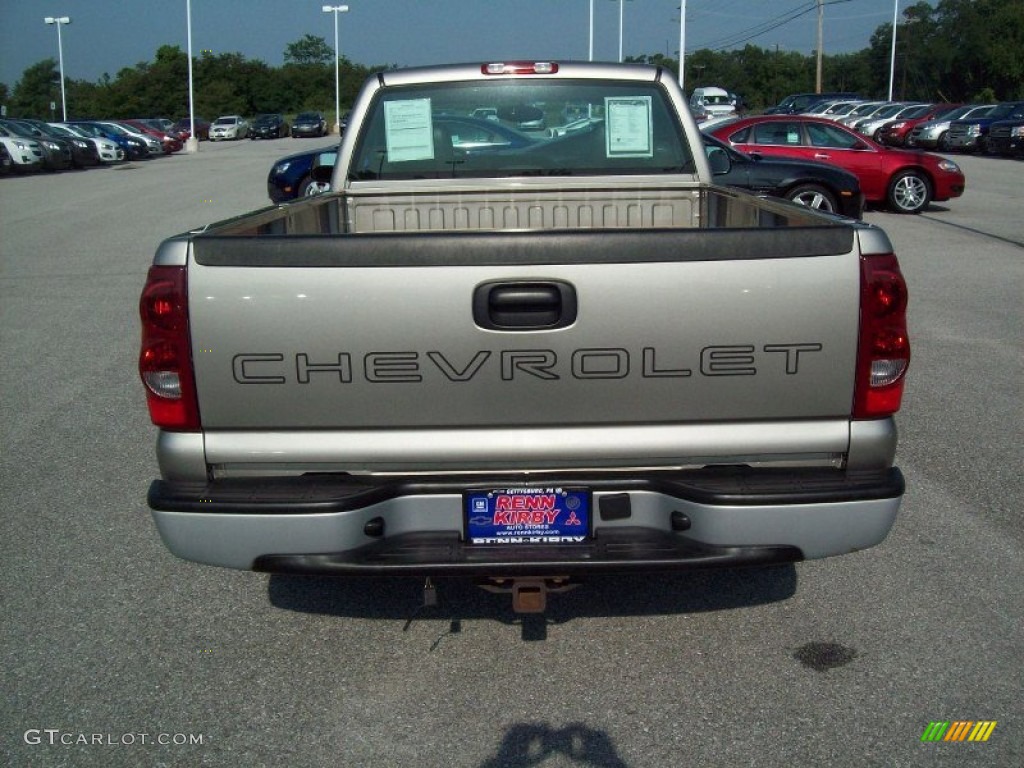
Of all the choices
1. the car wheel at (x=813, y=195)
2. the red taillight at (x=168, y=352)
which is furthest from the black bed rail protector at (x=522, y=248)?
the car wheel at (x=813, y=195)

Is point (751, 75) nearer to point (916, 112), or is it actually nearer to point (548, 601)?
point (916, 112)

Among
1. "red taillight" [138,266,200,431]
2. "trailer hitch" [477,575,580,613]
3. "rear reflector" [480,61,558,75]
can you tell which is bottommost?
"trailer hitch" [477,575,580,613]

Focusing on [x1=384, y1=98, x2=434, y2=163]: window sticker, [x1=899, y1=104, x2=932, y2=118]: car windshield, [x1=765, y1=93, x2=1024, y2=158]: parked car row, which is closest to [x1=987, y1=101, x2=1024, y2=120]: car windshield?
[x1=765, y1=93, x2=1024, y2=158]: parked car row

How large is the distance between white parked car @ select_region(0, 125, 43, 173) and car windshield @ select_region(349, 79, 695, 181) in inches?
1107

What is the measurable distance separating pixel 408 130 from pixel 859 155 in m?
14.0

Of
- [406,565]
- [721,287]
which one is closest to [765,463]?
Answer: [721,287]

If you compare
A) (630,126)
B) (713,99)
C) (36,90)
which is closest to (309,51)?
(36,90)

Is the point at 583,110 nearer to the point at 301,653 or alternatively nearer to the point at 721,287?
the point at 721,287

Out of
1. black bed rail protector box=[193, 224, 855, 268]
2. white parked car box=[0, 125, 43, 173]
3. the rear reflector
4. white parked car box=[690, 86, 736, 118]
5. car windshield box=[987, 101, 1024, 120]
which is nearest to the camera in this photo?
black bed rail protector box=[193, 224, 855, 268]

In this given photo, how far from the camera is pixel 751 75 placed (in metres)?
105

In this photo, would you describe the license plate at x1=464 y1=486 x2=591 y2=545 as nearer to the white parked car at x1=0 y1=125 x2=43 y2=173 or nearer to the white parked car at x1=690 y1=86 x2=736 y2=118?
the white parked car at x1=0 y1=125 x2=43 y2=173

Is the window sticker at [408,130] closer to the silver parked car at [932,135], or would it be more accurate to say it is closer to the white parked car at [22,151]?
the white parked car at [22,151]

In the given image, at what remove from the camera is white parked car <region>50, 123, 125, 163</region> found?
37.5 m

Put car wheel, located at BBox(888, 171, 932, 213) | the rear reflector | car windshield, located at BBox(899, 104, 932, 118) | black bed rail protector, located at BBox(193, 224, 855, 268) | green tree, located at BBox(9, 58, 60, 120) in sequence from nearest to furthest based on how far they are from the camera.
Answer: black bed rail protector, located at BBox(193, 224, 855, 268) → the rear reflector → car wheel, located at BBox(888, 171, 932, 213) → car windshield, located at BBox(899, 104, 932, 118) → green tree, located at BBox(9, 58, 60, 120)
